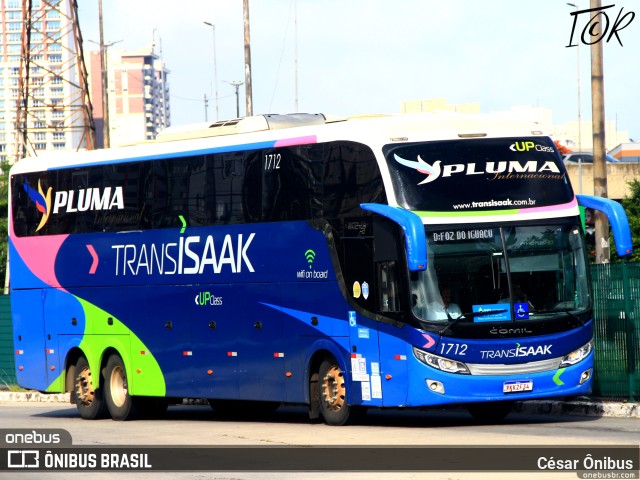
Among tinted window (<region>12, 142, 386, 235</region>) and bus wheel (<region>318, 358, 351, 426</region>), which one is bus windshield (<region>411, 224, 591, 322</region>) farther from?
bus wheel (<region>318, 358, 351, 426</region>)

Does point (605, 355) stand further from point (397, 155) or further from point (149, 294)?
point (149, 294)

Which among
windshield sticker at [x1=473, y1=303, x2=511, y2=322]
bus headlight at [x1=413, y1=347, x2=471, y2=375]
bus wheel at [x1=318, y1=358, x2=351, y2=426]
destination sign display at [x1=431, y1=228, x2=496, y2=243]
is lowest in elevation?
bus wheel at [x1=318, y1=358, x2=351, y2=426]

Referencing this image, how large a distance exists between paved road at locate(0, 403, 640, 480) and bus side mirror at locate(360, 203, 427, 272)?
6.69 ft

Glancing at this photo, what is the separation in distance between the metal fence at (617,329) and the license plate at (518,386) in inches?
129

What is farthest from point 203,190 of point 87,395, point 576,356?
point 576,356

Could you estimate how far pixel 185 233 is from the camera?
68.8ft

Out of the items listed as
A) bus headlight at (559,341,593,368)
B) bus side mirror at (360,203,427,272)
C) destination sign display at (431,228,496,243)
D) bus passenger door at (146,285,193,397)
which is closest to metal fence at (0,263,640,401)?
bus headlight at (559,341,593,368)

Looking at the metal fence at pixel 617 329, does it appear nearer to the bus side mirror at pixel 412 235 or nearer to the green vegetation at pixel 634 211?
the bus side mirror at pixel 412 235

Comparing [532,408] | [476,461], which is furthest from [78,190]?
[476,461]

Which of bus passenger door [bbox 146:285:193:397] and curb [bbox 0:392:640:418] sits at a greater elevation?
bus passenger door [bbox 146:285:193:397]

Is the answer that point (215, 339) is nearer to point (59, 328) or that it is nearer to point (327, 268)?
point (327, 268)

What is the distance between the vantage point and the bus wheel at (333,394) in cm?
1814

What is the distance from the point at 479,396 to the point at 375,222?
2.53 meters

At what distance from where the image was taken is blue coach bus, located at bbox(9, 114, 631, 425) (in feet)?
55.4
